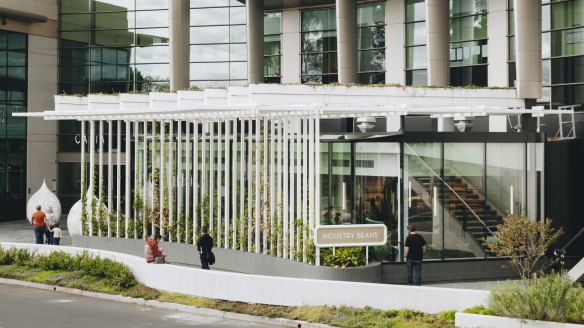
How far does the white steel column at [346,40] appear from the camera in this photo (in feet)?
135

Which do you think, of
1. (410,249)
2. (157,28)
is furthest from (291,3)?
(410,249)

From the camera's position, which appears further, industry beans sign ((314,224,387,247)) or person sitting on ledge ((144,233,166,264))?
person sitting on ledge ((144,233,166,264))

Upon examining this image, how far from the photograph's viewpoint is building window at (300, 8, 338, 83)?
4769cm

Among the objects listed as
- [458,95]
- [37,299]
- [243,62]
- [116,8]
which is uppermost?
[116,8]

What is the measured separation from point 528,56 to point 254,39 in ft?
53.3

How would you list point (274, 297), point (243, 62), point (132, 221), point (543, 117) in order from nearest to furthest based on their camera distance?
point (274, 297) < point (132, 221) < point (543, 117) < point (243, 62)

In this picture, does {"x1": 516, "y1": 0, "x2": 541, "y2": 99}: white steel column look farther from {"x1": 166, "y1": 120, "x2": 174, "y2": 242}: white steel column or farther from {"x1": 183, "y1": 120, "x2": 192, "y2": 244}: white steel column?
{"x1": 166, "y1": 120, "x2": 174, "y2": 242}: white steel column

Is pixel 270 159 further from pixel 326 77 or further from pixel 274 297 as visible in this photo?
pixel 326 77

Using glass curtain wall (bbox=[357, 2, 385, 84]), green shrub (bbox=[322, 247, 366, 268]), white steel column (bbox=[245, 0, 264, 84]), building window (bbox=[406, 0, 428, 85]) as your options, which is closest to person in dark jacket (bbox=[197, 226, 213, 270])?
green shrub (bbox=[322, 247, 366, 268])

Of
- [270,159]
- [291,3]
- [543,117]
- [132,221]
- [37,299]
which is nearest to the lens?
[37,299]

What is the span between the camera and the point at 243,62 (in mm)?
49781

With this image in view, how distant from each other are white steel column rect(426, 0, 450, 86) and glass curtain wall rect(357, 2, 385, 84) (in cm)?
898

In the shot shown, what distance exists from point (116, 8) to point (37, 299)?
3107 cm

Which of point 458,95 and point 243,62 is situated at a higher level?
point 243,62
